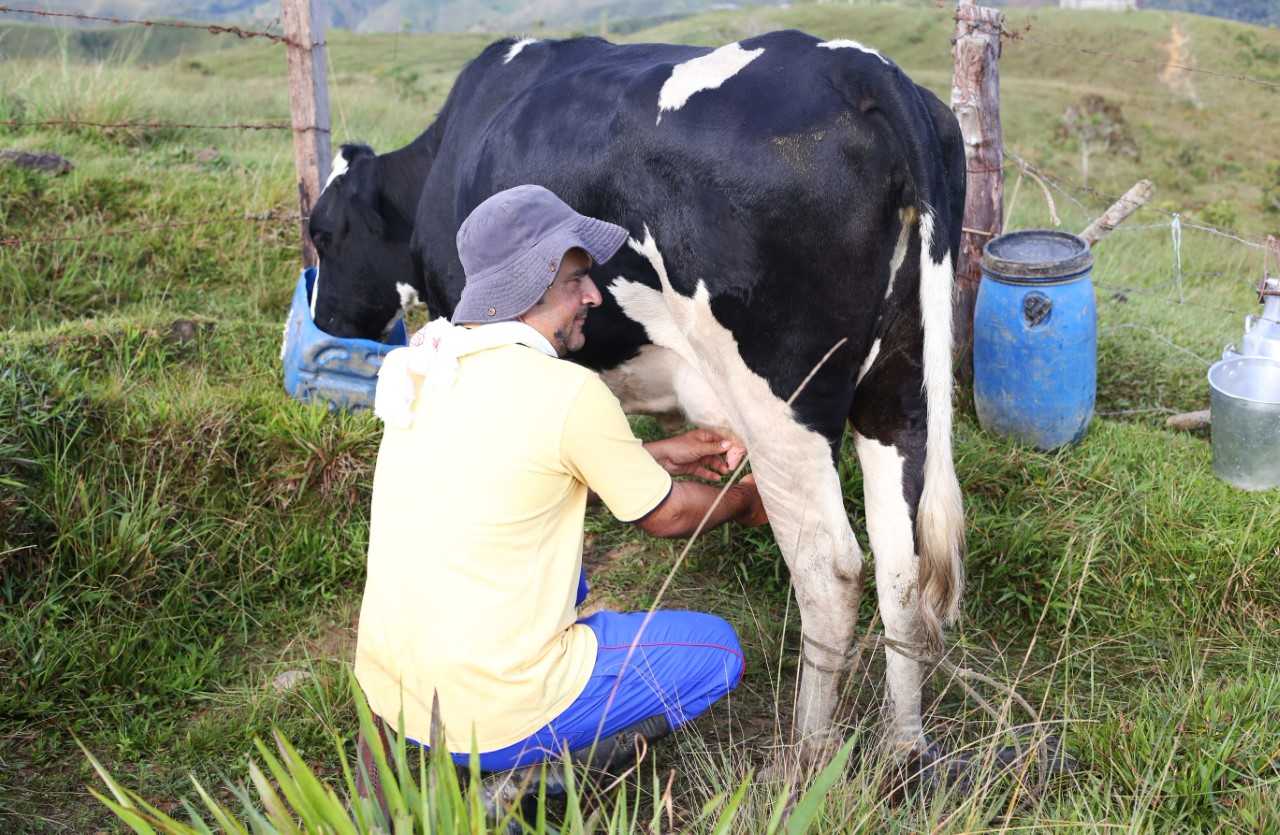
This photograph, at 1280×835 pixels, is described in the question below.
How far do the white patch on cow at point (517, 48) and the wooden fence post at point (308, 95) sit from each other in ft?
4.00

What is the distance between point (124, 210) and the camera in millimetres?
6105

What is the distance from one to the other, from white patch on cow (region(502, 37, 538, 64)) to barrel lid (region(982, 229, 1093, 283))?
1.87 meters

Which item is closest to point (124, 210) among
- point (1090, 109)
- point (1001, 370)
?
point (1001, 370)

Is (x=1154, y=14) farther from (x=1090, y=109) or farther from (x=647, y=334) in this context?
(x=647, y=334)

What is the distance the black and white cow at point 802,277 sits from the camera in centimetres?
262

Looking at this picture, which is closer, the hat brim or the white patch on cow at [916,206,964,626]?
the hat brim

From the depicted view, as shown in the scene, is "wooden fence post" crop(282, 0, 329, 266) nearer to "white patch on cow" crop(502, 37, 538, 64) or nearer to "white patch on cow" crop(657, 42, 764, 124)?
"white patch on cow" crop(502, 37, 538, 64)

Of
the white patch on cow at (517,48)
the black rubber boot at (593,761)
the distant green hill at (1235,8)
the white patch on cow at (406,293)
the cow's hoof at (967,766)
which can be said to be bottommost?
the distant green hill at (1235,8)

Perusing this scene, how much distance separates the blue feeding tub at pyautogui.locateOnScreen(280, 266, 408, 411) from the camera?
173 inches

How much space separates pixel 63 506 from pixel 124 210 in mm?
3015

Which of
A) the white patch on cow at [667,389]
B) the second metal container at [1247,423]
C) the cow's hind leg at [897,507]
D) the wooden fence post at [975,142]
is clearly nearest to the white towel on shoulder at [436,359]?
the white patch on cow at [667,389]

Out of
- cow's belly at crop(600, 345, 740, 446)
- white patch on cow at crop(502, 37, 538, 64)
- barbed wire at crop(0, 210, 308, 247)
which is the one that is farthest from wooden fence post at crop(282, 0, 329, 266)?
cow's belly at crop(600, 345, 740, 446)

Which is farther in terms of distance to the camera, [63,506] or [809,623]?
[63,506]

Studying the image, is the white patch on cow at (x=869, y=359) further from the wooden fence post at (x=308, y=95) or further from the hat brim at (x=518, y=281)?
the wooden fence post at (x=308, y=95)
